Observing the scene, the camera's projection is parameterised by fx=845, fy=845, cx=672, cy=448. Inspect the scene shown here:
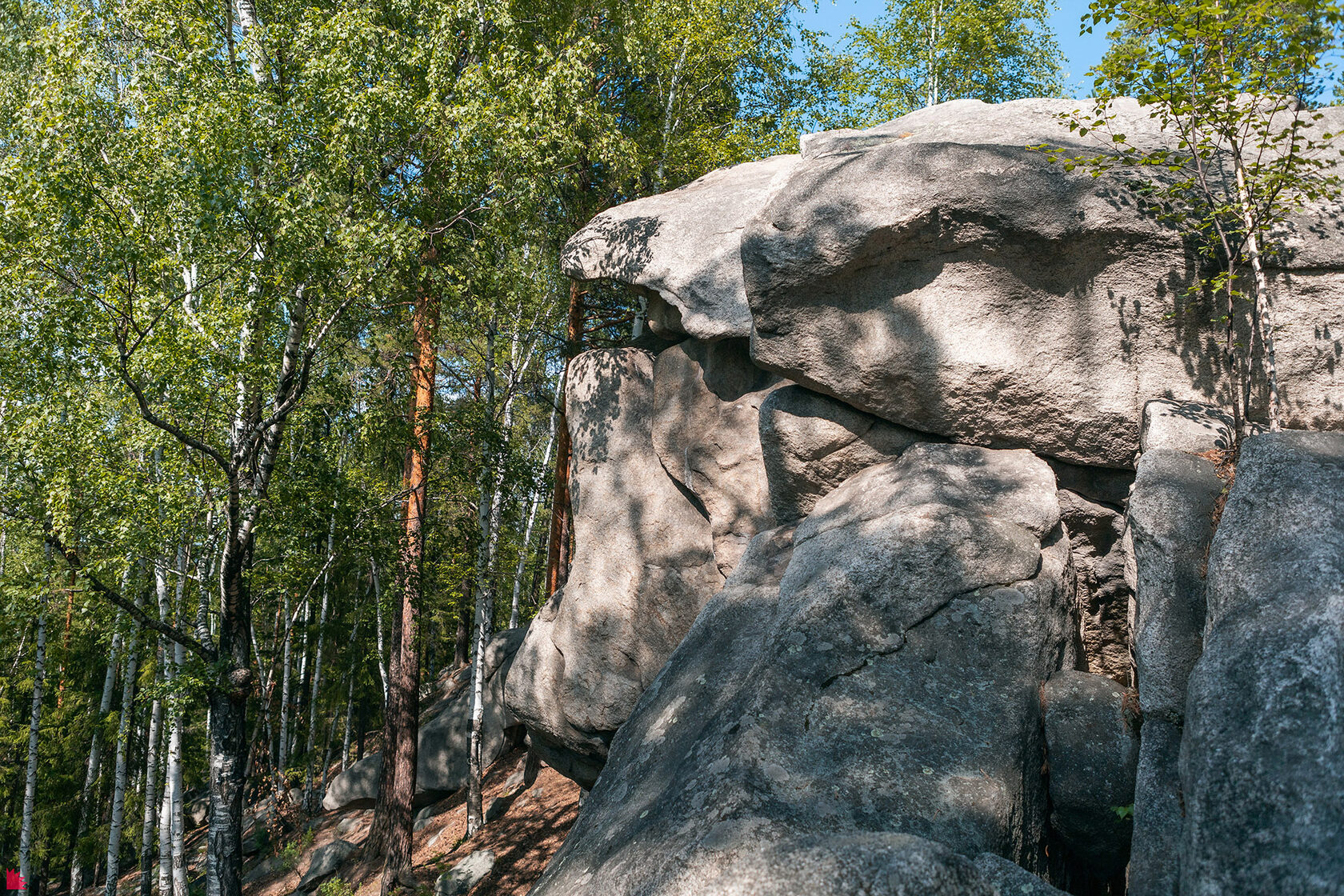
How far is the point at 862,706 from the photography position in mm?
5543

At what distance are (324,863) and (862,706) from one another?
14.7 meters

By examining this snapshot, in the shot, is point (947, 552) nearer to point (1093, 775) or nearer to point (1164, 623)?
point (1164, 623)

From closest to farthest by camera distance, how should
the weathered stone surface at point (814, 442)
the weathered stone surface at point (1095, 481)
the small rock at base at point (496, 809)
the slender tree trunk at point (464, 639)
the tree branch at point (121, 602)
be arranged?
the weathered stone surface at point (1095, 481), the weathered stone surface at point (814, 442), the tree branch at point (121, 602), the small rock at base at point (496, 809), the slender tree trunk at point (464, 639)

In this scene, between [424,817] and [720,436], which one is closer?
[720,436]

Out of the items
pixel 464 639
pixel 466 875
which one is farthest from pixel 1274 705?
pixel 464 639

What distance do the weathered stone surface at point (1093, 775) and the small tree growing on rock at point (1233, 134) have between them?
2.93 m

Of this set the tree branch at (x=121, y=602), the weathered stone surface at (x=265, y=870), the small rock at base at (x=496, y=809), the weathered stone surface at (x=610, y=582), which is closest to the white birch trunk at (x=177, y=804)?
the tree branch at (x=121, y=602)

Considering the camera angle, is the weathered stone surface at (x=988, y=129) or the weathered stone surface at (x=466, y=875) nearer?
the weathered stone surface at (x=988, y=129)

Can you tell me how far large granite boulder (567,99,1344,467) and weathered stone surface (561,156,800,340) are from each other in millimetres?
1540

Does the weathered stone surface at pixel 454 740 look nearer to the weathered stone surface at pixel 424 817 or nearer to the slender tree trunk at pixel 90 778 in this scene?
the weathered stone surface at pixel 424 817

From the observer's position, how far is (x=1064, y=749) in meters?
5.60

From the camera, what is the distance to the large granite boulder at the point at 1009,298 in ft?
24.1

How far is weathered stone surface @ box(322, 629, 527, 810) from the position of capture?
18.2 meters

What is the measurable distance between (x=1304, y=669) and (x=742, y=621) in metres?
4.04
